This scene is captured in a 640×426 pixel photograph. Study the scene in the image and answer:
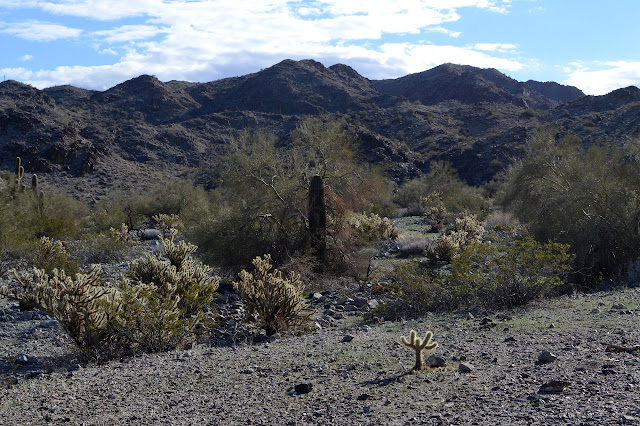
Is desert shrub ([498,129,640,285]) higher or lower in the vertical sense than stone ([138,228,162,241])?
higher

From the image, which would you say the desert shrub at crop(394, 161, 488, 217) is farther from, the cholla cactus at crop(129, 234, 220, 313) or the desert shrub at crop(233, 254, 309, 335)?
the desert shrub at crop(233, 254, 309, 335)

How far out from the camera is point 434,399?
506cm

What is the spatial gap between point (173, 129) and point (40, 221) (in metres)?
40.1

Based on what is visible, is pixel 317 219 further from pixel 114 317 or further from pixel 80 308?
pixel 80 308

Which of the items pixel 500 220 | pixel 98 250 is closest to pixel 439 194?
pixel 500 220

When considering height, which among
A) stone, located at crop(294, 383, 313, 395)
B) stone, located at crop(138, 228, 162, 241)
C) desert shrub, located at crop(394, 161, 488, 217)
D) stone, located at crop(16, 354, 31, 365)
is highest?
desert shrub, located at crop(394, 161, 488, 217)

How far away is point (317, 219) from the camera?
1478cm

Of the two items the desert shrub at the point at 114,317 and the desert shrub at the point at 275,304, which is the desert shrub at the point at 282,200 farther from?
the desert shrub at the point at 114,317

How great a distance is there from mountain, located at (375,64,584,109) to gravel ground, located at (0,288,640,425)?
74.7m

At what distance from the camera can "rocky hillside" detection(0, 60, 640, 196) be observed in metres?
50.0

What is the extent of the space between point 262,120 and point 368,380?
60.3 m

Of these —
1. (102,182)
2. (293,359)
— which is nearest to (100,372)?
(293,359)

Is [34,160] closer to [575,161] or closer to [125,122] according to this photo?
[125,122]

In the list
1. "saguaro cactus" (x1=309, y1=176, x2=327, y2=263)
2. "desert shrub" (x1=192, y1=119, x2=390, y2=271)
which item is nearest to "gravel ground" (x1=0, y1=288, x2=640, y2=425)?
"saguaro cactus" (x1=309, y1=176, x2=327, y2=263)
